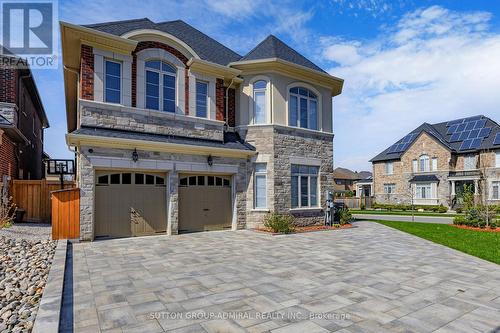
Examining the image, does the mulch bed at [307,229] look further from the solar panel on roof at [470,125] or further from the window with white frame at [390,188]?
the solar panel on roof at [470,125]

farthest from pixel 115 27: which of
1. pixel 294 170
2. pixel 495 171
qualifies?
pixel 495 171

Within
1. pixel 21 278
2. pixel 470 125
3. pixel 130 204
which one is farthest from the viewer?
pixel 470 125

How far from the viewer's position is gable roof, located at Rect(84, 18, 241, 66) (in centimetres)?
1284

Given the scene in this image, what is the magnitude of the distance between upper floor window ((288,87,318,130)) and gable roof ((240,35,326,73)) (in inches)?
61.4

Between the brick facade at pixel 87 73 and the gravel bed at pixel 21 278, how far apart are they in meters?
5.04

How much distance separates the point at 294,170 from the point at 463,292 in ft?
30.8

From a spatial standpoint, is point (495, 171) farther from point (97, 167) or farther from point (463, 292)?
point (97, 167)

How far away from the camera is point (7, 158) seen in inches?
571

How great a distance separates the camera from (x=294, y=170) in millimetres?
14555

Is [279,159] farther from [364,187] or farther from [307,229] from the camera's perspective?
[364,187]

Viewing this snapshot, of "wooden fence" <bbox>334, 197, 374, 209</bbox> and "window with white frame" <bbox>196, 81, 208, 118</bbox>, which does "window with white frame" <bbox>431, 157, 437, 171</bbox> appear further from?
"window with white frame" <bbox>196, 81, 208, 118</bbox>

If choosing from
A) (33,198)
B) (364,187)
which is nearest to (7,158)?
(33,198)

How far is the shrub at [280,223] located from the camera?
41.7 ft

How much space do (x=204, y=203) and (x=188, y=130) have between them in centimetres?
316
